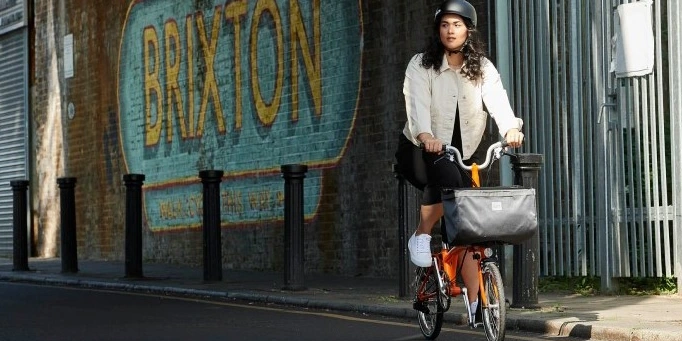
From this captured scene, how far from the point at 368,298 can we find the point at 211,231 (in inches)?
137

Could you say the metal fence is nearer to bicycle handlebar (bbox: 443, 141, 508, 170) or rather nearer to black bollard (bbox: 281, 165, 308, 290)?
black bollard (bbox: 281, 165, 308, 290)

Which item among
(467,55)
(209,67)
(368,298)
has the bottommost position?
(368,298)

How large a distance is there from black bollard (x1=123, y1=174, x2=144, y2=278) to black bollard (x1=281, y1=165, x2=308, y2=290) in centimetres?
348

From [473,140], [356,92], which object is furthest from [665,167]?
[356,92]

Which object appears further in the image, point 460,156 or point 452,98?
point 452,98

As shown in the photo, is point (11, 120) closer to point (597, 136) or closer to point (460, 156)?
point (597, 136)

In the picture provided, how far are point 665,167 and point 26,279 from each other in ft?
28.4

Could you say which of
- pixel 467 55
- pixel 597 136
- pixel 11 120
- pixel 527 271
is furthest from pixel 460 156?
pixel 11 120

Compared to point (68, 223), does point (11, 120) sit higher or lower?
higher

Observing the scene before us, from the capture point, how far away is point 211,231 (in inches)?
622

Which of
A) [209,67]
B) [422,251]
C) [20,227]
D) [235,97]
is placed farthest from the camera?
[209,67]

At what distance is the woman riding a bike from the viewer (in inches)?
333

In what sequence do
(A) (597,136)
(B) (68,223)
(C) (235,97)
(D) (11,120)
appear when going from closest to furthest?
1. (A) (597,136)
2. (B) (68,223)
3. (C) (235,97)
4. (D) (11,120)

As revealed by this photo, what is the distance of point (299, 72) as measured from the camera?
17.8m
